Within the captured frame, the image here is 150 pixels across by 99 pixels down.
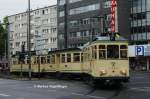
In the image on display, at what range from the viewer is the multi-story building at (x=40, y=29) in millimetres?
120312

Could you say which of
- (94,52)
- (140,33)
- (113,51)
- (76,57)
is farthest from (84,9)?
(113,51)

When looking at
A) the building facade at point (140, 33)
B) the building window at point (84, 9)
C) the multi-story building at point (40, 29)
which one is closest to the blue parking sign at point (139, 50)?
the building facade at point (140, 33)

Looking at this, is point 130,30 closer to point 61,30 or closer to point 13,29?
point 61,30

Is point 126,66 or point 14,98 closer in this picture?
point 14,98

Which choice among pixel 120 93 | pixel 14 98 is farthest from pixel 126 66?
pixel 14 98

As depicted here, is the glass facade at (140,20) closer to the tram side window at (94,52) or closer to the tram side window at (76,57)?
the tram side window at (76,57)

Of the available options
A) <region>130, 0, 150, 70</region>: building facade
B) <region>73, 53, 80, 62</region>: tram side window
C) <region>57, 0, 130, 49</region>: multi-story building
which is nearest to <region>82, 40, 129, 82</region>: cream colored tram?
<region>73, 53, 80, 62</region>: tram side window

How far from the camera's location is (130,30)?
87.6 m

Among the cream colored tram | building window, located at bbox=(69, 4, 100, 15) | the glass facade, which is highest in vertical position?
building window, located at bbox=(69, 4, 100, 15)

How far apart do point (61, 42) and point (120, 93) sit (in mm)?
79284

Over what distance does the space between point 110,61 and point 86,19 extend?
68.6 meters

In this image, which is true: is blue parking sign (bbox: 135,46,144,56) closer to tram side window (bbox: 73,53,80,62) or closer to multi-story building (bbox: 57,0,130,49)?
multi-story building (bbox: 57,0,130,49)

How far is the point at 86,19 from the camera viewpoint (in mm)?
96625

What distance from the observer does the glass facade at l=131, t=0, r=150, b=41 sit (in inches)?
3292
